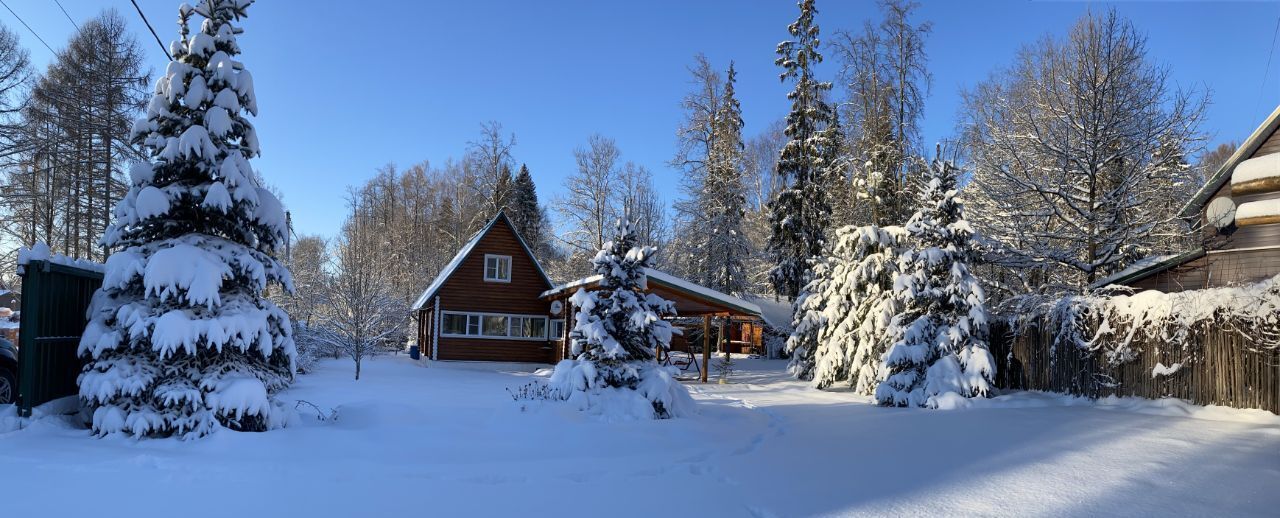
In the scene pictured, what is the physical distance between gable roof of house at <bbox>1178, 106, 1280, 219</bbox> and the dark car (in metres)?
20.8

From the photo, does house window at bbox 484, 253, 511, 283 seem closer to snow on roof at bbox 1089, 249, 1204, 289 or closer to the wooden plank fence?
the wooden plank fence

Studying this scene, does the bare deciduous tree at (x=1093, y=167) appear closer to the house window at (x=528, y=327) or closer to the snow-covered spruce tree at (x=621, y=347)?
the snow-covered spruce tree at (x=621, y=347)

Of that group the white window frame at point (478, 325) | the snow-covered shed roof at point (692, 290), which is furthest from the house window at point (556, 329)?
the snow-covered shed roof at point (692, 290)

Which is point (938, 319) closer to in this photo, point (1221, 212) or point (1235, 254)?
point (1235, 254)

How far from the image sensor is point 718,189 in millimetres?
33375

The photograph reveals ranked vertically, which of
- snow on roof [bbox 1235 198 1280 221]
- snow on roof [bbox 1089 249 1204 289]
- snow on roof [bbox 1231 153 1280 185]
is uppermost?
snow on roof [bbox 1231 153 1280 185]

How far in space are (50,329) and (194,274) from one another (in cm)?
171

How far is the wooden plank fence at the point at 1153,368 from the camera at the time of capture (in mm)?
10648

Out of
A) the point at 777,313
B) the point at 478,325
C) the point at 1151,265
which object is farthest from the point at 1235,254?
the point at 478,325


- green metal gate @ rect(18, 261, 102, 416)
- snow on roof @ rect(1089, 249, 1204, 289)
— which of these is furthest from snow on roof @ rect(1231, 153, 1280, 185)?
green metal gate @ rect(18, 261, 102, 416)

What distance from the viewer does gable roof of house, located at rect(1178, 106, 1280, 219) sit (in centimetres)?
1355

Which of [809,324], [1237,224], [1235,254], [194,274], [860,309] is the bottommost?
[809,324]

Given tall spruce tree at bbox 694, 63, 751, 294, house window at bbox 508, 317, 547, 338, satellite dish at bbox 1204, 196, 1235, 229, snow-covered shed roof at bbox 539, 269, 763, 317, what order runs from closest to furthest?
satellite dish at bbox 1204, 196, 1235, 229, snow-covered shed roof at bbox 539, 269, 763, 317, house window at bbox 508, 317, 547, 338, tall spruce tree at bbox 694, 63, 751, 294

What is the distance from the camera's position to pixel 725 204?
110ft
